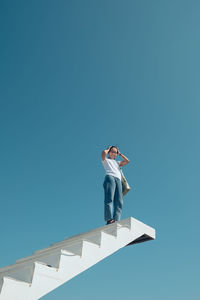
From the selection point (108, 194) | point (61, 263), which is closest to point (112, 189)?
point (108, 194)

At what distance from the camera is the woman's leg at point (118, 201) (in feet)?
19.5

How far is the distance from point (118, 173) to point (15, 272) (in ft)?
12.3

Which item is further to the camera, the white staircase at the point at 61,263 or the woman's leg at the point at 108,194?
the woman's leg at the point at 108,194

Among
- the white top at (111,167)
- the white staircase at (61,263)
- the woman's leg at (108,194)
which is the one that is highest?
the white top at (111,167)

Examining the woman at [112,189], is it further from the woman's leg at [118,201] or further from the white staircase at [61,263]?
the white staircase at [61,263]

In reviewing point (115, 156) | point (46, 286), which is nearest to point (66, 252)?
point (46, 286)

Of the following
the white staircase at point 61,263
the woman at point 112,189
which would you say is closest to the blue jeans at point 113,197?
the woman at point 112,189

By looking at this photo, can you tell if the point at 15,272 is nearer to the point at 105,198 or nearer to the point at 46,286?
the point at 46,286

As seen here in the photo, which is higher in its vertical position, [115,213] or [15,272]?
[115,213]

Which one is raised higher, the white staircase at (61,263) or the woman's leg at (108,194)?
the woman's leg at (108,194)

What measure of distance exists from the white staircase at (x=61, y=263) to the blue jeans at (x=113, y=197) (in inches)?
32.4

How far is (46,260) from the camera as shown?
3.41m

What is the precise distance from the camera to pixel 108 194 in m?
5.80

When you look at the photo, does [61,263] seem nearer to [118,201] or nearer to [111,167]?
[118,201]
